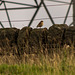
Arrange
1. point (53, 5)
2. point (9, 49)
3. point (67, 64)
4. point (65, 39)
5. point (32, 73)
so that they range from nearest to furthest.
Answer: point (32, 73) → point (67, 64) → point (65, 39) → point (9, 49) → point (53, 5)

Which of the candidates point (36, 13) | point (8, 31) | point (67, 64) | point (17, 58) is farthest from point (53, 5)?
point (67, 64)

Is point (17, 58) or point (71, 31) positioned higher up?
point (71, 31)

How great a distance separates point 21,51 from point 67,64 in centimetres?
453

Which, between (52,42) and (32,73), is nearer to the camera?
(32,73)

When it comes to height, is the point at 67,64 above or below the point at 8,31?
below

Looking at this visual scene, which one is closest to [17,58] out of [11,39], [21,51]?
[21,51]

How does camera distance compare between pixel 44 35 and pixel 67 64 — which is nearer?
pixel 67 64

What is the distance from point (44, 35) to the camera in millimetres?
11172

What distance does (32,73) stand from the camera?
6.29 m

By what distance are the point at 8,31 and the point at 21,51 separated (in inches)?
58.6

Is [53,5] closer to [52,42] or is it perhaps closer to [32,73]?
[52,42]

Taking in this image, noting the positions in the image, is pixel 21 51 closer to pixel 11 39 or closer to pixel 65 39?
pixel 11 39

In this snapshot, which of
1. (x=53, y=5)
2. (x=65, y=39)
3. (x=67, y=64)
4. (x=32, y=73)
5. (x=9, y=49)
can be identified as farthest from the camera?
(x=53, y=5)

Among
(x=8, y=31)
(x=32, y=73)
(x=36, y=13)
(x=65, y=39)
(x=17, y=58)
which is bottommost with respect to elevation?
(x=32, y=73)
